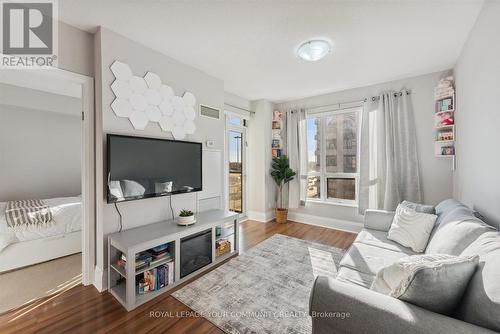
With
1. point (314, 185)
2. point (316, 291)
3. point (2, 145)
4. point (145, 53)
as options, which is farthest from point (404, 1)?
point (2, 145)

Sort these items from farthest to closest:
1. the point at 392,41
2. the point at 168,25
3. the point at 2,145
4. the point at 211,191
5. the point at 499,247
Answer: the point at 2,145 < the point at 211,191 < the point at 392,41 < the point at 168,25 < the point at 499,247

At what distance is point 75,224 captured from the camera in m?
2.68

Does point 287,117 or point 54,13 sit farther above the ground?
point 54,13

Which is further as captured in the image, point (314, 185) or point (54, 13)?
point (314, 185)

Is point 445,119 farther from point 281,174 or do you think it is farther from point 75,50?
point 75,50

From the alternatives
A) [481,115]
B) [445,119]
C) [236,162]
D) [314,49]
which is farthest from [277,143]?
[481,115]

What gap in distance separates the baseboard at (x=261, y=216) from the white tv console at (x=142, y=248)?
5.82 ft

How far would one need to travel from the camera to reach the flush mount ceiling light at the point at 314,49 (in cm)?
218

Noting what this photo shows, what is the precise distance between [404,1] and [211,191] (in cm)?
288

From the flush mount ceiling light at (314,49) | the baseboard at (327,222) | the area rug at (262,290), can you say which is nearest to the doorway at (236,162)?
the baseboard at (327,222)

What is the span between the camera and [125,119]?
6.98 feet

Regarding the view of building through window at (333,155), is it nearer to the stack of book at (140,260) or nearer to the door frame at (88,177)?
the stack of book at (140,260)

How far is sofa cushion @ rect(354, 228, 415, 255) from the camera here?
1.88 metres

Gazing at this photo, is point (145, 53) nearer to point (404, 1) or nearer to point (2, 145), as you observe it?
point (404, 1)
